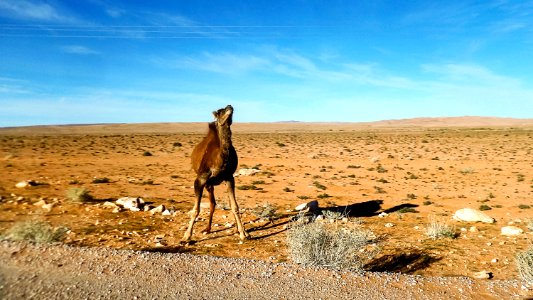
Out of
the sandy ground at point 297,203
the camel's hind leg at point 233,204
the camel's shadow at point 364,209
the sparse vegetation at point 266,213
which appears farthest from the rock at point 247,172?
the camel's hind leg at point 233,204

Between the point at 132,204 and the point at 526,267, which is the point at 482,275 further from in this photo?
the point at 132,204

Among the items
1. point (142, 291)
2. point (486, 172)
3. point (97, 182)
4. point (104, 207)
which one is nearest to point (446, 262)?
point (142, 291)

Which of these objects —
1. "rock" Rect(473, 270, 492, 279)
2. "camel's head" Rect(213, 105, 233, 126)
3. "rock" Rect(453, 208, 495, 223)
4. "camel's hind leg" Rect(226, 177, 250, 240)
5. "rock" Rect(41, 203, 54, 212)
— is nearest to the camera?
"rock" Rect(473, 270, 492, 279)

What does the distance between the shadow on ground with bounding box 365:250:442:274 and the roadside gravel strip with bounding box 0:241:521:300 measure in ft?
5.78

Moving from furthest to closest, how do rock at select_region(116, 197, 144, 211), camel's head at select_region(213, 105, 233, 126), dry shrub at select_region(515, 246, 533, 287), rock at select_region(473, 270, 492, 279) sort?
rock at select_region(116, 197, 144, 211) < camel's head at select_region(213, 105, 233, 126) < rock at select_region(473, 270, 492, 279) < dry shrub at select_region(515, 246, 533, 287)

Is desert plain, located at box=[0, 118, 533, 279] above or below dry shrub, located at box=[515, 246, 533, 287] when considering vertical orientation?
below

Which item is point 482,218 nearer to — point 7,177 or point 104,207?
point 104,207

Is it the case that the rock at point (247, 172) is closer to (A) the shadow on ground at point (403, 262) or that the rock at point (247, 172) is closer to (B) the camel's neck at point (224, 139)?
(B) the camel's neck at point (224, 139)

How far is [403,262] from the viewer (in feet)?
28.6

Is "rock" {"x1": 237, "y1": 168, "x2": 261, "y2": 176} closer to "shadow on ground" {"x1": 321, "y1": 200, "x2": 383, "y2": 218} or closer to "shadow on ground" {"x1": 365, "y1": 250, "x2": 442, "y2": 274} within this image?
"shadow on ground" {"x1": 321, "y1": 200, "x2": 383, "y2": 218}

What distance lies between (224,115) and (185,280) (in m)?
4.28

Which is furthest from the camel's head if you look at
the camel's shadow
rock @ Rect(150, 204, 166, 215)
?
the camel's shadow

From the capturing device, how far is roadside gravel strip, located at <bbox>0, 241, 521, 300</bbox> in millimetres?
5469

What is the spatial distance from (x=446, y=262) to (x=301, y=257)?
376cm
